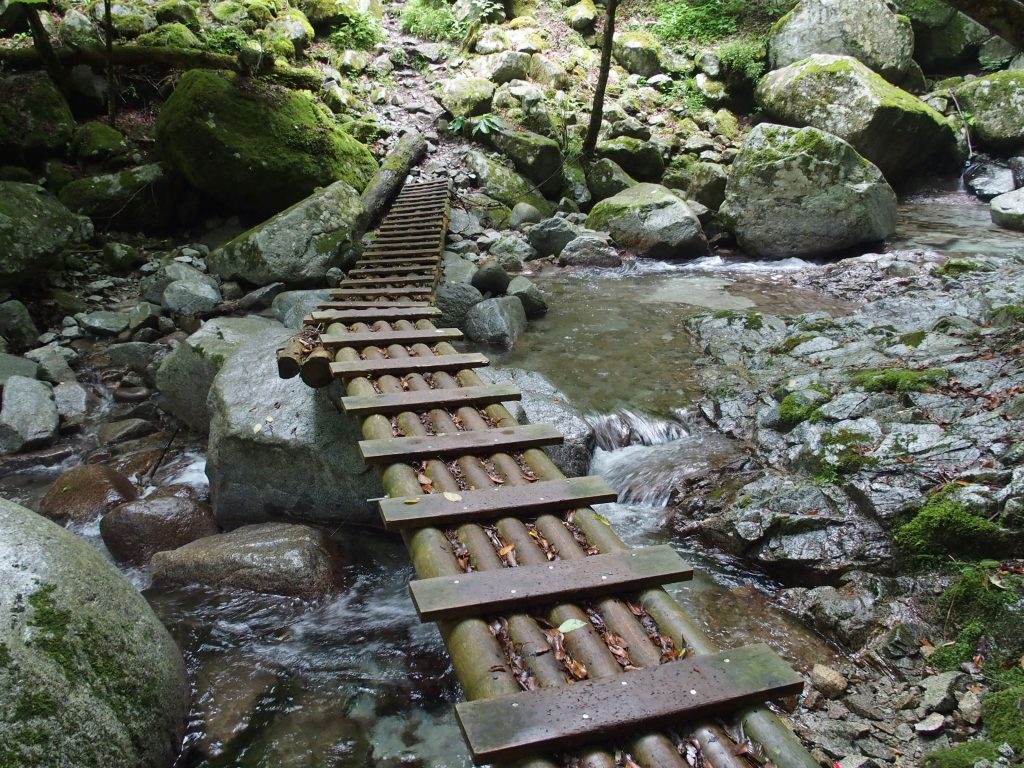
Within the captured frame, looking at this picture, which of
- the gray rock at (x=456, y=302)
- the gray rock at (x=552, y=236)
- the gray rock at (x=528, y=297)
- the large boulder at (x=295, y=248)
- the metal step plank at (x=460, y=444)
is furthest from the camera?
the gray rock at (x=552, y=236)

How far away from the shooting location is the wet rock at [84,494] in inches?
197

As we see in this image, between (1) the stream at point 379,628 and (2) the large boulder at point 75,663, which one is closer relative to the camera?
(2) the large boulder at point 75,663

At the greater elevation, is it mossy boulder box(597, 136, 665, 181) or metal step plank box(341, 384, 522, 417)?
mossy boulder box(597, 136, 665, 181)

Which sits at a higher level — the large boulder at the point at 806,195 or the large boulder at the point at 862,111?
the large boulder at the point at 862,111

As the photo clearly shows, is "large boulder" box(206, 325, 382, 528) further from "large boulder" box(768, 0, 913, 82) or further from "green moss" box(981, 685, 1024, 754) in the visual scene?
"large boulder" box(768, 0, 913, 82)

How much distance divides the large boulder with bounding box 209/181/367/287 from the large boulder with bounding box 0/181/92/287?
1.78m

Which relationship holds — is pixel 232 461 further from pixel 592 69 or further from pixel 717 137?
pixel 592 69

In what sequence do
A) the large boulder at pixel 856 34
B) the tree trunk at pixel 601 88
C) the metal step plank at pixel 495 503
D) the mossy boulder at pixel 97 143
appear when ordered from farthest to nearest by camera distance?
the large boulder at pixel 856 34 → the tree trunk at pixel 601 88 → the mossy boulder at pixel 97 143 → the metal step plank at pixel 495 503

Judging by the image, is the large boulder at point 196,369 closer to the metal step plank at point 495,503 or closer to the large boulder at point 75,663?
the large boulder at point 75,663

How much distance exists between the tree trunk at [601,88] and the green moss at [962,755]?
485 inches

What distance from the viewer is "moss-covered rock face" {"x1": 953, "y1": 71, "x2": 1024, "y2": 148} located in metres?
15.0

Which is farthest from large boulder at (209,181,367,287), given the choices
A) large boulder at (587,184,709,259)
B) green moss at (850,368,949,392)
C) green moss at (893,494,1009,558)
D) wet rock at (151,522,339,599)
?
green moss at (893,494,1009,558)

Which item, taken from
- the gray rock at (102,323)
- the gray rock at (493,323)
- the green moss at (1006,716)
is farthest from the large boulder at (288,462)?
the gray rock at (102,323)

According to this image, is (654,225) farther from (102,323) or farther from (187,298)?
(102,323)
